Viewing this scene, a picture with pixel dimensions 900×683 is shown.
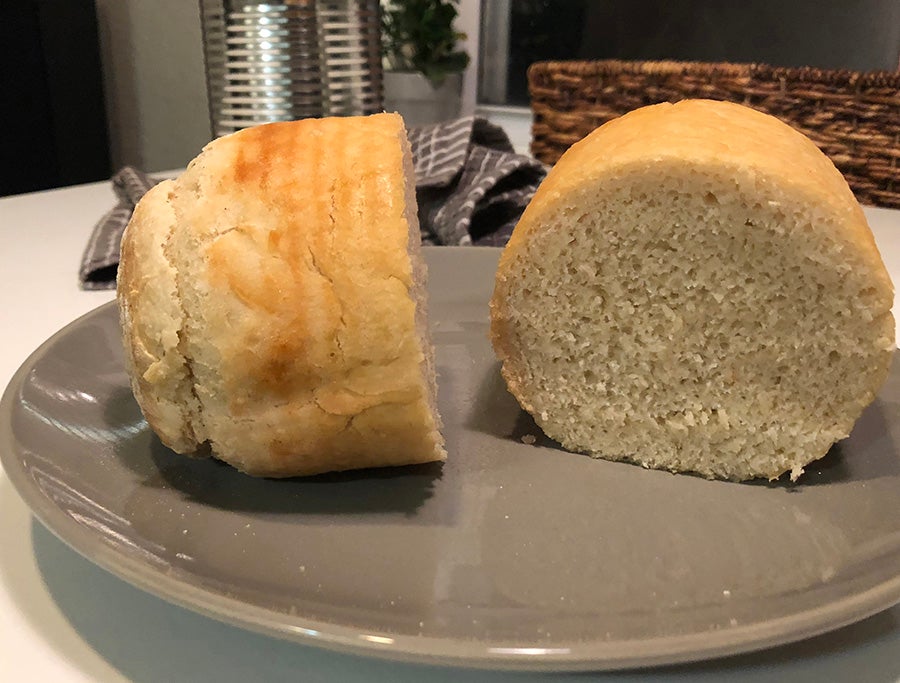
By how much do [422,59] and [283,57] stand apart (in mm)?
1138

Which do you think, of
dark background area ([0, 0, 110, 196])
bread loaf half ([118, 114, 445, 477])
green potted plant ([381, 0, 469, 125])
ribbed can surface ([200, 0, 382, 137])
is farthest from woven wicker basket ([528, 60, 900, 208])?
dark background area ([0, 0, 110, 196])

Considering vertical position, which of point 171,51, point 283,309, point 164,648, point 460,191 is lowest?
point 164,648

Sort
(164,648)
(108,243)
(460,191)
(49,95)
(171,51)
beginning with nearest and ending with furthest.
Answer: (164,648) → (108,243) → (460,191) → (49,95) → (171,51)

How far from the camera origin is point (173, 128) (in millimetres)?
4164

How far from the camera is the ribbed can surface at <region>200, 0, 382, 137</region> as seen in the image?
2.51 metres

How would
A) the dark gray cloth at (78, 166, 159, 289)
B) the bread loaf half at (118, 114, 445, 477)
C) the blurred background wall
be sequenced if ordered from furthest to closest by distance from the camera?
the blurred background wall → the dark gray cloth at (78, 166, 159, 289) → the bread loaf half at (118, 114, 445, 477)

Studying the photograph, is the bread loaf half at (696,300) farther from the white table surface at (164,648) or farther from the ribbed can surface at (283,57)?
the ribbed can surface at (283,57)

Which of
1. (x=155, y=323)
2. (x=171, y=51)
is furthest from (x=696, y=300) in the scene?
(x=171, y=51)

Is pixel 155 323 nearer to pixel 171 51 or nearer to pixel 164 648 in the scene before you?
pixel 164 648

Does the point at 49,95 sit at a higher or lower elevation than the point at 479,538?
higher

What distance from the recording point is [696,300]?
3.68 ft

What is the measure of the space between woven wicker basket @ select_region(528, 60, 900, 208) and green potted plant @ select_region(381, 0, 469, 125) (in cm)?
90

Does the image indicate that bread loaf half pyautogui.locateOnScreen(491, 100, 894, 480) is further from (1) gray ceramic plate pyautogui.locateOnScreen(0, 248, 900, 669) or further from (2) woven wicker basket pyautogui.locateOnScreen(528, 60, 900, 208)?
(2) woven wicker basket pyautogui.locateOnScreen(528, 60, 900, 208)

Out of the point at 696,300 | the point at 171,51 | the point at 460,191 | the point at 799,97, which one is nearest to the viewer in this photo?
the point at 696,300
